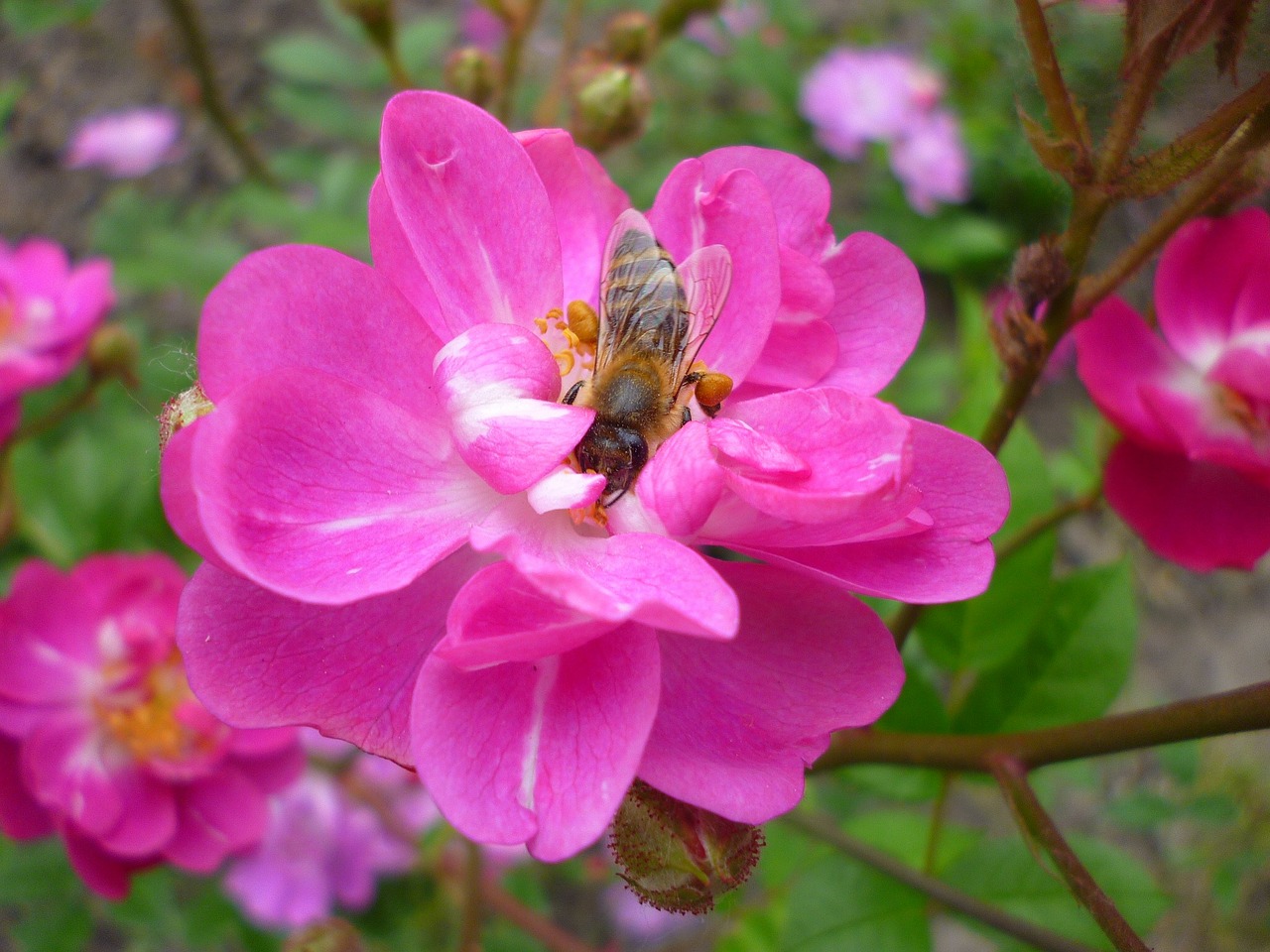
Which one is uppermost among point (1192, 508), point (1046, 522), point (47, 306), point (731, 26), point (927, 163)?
point (1192, 508)

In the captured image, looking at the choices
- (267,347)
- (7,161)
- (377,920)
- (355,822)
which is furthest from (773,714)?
(7,161)

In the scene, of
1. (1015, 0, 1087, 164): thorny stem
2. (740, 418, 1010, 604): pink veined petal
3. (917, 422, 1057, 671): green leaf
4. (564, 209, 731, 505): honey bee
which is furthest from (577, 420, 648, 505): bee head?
(917, 422, 1057, 671): green leaf

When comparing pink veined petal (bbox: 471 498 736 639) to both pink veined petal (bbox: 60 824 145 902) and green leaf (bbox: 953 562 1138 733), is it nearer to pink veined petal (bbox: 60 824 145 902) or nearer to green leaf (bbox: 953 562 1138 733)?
green leaf (bbox: 953 562 1138 733)

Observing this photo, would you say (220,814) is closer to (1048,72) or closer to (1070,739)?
(1070,739)

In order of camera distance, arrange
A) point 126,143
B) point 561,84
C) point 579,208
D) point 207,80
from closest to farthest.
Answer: point 579,208
point 561,84
point 207,80
point 126,143

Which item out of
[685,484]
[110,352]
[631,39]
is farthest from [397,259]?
[110,352]

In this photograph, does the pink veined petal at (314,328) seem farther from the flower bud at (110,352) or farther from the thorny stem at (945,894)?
the flower bud at (110,352)
